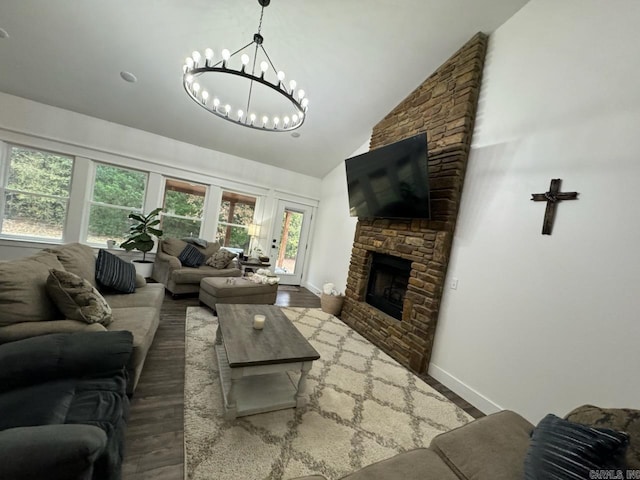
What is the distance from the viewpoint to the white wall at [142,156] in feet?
13.0

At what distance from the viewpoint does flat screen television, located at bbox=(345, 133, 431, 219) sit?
2807 millimetres

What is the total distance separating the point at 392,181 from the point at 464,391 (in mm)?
2337

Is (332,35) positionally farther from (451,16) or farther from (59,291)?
(59,291)

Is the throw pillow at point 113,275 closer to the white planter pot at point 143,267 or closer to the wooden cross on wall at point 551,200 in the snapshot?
the white planter pot at point 143,267

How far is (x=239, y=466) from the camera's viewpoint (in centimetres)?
149

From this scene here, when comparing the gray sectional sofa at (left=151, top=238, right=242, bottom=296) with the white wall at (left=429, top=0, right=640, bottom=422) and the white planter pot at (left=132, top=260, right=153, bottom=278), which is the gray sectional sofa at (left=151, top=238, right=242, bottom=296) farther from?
the white wall at (left=429, top=0, right=640, bottom=422)

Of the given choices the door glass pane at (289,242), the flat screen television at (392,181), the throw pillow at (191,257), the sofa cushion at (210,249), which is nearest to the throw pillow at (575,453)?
the flat screen television at (392,181)

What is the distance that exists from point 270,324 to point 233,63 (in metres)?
3.20

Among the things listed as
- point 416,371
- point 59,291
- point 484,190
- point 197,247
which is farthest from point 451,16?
point 197,247

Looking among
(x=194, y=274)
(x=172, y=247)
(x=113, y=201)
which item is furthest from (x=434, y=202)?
(x=113, y=201)

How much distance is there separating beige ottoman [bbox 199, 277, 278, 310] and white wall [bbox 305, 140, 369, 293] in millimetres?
1501

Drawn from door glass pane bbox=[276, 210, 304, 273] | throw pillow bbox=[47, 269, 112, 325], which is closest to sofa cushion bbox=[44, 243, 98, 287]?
throw pillow bbox=[47, 269, 112, 325]

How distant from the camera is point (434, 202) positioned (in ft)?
9.83

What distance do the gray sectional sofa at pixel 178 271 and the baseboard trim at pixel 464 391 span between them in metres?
3.37
